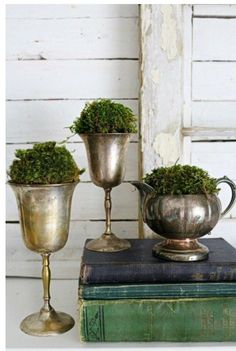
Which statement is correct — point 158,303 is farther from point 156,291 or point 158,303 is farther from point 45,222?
point 45,222

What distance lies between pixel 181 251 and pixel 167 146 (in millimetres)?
303

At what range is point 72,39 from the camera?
1094 millimetres

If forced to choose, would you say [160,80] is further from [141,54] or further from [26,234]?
[26,234]

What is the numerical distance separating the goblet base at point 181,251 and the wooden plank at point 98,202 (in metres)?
0.29

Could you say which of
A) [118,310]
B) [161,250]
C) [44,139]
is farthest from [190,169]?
[44,139]

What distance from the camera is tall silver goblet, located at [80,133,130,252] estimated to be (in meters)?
0.87

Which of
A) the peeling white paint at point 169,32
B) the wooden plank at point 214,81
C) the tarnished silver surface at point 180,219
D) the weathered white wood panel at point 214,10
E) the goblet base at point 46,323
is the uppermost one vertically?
the weathered white wood panel at point 214,10

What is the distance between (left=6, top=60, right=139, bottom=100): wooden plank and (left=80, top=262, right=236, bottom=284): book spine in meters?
0.47

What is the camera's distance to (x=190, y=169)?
2.75ft

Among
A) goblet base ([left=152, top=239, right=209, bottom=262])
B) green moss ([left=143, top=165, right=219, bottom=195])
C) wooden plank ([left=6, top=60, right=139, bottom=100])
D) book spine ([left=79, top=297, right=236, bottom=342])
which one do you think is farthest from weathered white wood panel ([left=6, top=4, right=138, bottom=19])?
book spine ([left=79, top=297, right=236, bottom=342])

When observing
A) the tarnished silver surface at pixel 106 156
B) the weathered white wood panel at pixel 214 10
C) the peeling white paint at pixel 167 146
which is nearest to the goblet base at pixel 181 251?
the tarnished silver surface at pixel 106 156

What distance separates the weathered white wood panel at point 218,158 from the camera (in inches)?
43.2

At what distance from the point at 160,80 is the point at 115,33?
16 centimetres

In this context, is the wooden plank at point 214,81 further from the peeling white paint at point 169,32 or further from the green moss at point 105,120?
the green moss at point 105,120
